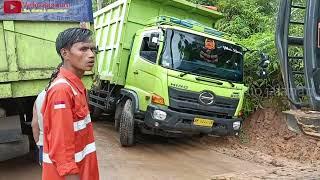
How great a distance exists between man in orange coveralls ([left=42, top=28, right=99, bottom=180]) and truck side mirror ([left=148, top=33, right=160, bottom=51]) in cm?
526

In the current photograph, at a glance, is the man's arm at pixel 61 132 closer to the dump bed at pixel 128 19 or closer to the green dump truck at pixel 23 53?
the green dump truck at pixel 23 53

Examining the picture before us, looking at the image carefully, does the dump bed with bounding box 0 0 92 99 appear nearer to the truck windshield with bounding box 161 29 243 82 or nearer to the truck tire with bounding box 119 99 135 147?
the truck windshield with bounding box 161 29 243 82

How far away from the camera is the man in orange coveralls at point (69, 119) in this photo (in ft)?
8.16

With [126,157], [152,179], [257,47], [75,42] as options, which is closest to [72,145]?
[75,42]

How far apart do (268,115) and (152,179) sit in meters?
4.21

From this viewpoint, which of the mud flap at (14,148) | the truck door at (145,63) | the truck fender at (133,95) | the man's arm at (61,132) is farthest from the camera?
the truck fender at (133,95)

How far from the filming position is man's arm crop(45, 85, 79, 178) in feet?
8.13

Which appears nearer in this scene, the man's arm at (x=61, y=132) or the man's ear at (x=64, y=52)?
the man's arm at (x=61, y=132)

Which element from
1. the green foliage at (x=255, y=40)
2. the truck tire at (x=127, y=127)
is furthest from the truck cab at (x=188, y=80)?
the green foliage at (x=255, y=40)

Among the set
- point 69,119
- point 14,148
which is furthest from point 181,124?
point 69,119

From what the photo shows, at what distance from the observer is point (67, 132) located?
8.18ft

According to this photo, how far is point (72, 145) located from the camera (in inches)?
99.2

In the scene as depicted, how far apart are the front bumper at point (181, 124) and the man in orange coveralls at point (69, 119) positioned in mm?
5081

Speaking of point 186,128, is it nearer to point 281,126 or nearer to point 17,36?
point 281,126
